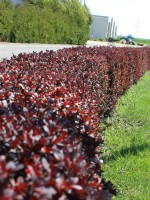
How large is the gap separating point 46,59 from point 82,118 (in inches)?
113

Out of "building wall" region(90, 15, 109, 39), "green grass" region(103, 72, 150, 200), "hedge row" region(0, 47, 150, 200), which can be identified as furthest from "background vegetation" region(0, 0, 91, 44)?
"building wall" region(90, 15, 109, 39)

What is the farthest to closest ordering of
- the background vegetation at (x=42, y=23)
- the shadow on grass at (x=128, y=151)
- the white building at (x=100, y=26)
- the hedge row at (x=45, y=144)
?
the white building at (x=100, y=26), the background vegetation at (x=42, y=23), the shadow on grass at (x=128, y=151), the hedge row at (x=45, y=144)

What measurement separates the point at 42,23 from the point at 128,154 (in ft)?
104

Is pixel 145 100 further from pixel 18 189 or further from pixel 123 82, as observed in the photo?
pixel 18 189

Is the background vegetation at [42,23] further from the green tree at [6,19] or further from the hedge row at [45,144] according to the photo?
the hedge row at [45,144]

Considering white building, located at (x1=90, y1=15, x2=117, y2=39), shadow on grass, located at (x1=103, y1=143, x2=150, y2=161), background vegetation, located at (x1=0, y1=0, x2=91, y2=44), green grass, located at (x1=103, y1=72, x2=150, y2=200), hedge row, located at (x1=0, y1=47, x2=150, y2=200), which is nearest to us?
hedge row, located at (x1=0, y1=47, x2=150, y2=200)

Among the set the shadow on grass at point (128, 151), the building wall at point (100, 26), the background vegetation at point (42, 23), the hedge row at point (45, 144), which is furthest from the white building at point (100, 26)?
the hedge row at point (45, 144)

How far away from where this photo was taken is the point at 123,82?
36.2 feet

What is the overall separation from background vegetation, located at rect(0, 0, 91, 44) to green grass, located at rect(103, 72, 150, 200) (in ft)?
72.5

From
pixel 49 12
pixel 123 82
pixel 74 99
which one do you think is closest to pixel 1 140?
pixel 74 99

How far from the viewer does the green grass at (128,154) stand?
464 centimetres

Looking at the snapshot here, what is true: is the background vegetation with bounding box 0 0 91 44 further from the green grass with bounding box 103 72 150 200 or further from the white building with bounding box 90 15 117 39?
the white building with bounding box 90 15 117 39

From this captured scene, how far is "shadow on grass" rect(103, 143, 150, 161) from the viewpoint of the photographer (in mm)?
5542

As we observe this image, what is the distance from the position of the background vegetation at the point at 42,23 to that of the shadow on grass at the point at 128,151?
24039mm
